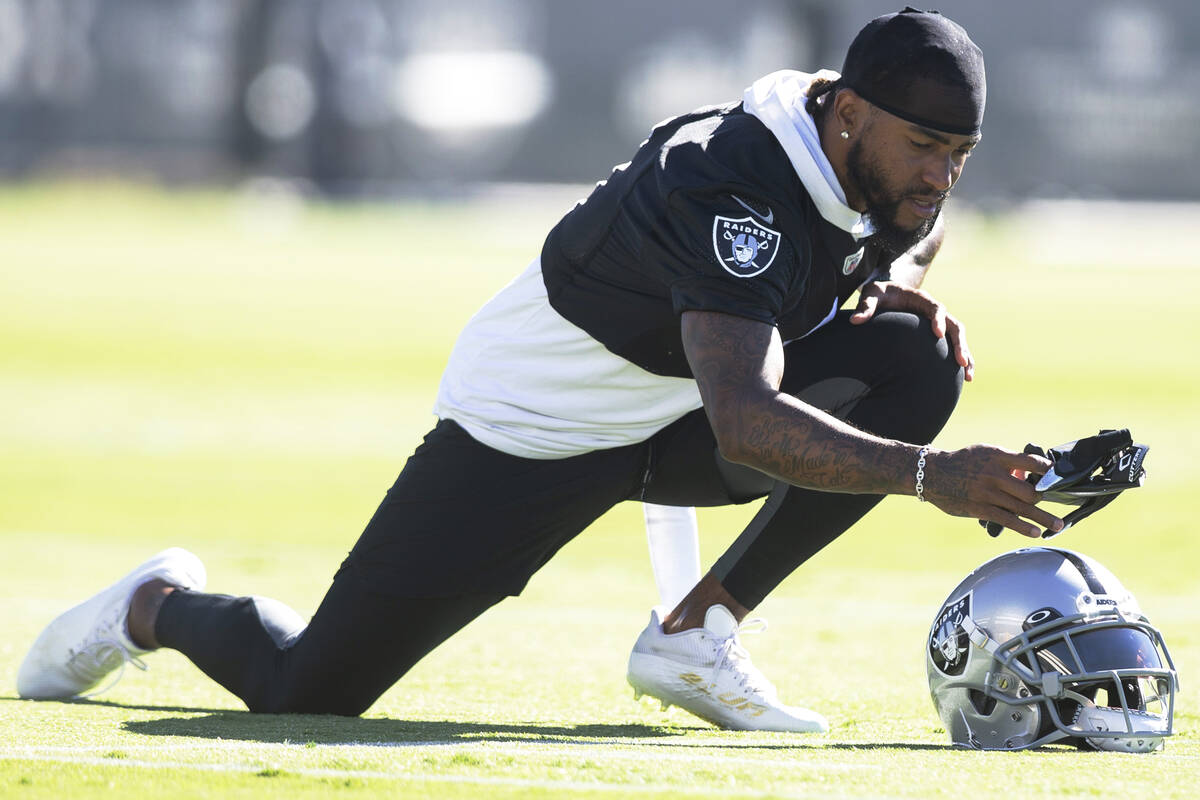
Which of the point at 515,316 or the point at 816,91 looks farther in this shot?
the point at 515,316

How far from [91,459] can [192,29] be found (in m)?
41.1

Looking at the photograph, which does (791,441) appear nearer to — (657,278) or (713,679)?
(657,278)

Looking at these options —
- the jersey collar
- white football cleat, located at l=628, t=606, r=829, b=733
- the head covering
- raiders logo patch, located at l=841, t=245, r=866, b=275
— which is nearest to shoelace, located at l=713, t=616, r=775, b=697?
white football cleat, located at l=628, t=606, r=829, b=733

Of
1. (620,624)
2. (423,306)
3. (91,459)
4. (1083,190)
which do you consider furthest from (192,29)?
(620,624)

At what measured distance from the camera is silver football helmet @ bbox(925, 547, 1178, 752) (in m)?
3.64

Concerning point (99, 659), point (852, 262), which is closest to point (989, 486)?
point (852, 262)

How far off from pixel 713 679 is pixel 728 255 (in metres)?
1.14

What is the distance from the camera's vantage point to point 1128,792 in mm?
3160

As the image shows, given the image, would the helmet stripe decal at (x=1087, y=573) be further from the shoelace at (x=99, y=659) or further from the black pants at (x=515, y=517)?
the shoelace at (x=99, y=659)

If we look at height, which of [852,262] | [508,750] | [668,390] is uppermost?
[852,262]

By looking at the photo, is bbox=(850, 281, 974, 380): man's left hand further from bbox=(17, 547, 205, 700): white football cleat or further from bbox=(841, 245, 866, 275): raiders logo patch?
bbox=(17, 547, 205, 700): white football cleat

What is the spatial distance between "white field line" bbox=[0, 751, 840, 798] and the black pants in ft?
2.96

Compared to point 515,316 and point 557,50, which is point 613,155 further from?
point 515,316

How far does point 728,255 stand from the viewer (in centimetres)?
362
